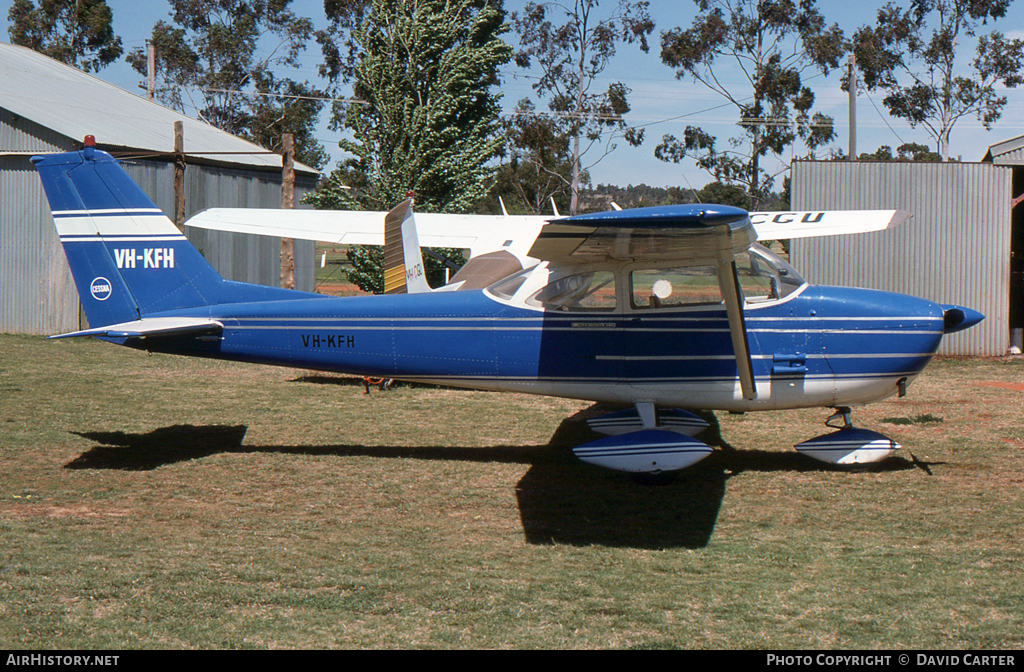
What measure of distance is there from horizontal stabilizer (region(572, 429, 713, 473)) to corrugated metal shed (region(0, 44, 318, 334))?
38.1ft

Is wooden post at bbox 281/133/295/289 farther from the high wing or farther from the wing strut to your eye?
the wing strut

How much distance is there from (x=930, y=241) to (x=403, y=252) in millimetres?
9736

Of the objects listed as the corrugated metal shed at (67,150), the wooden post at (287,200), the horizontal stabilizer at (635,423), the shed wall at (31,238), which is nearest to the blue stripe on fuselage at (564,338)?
the horizontal stabilizer at (635,423)

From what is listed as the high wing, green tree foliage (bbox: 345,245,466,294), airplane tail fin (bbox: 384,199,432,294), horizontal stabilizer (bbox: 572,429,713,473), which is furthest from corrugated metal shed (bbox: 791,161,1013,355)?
horizontal stabilizer (bbox: 572,429,713,473)

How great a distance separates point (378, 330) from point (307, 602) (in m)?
3.25

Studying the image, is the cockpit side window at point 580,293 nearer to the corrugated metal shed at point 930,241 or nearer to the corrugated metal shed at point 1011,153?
the corrugated metal shed at point 930,241

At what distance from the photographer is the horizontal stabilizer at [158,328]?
22.3 feet

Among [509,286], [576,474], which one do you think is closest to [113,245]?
[509,286]

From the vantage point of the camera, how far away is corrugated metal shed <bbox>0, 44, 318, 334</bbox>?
17.9m

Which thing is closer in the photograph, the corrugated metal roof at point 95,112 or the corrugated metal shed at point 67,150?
the corrugated metal shed at point 67,150

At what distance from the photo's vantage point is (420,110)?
16359mm

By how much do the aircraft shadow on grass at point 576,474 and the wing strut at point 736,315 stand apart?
0.91 meters

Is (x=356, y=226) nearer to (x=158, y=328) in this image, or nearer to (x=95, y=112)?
(x=158, y=328)

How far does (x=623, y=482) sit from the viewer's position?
709 centimetres
